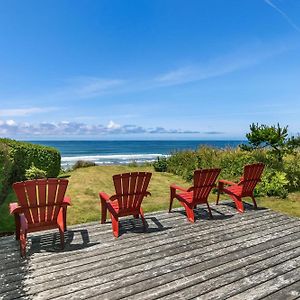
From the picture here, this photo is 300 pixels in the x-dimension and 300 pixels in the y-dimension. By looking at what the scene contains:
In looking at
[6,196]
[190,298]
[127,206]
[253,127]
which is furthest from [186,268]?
[253,127]

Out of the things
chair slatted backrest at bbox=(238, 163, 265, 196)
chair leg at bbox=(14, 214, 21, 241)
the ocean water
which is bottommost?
the ocean water

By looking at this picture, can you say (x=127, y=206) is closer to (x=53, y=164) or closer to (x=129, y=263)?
(x=129, y=263)

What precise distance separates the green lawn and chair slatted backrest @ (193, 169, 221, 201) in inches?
80.6

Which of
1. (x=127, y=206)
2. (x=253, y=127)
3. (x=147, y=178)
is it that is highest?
(x=253, y=127)

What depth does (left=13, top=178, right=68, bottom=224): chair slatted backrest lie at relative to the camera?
4172 mm

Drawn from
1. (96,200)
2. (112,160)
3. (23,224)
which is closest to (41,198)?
(23,224)

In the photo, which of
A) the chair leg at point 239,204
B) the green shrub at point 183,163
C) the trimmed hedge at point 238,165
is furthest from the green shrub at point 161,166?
the chair leg at point 239,204

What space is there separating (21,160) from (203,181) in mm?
8111

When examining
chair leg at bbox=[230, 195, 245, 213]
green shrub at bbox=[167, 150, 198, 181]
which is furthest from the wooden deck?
green shrub at bbox=[167, 150, 198, 181]

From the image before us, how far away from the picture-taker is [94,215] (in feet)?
23.1

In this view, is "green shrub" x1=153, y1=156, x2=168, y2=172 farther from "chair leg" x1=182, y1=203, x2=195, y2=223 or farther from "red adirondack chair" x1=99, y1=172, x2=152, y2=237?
"red adirondack chair" x1=99, y1=172, x2=152, y2=237

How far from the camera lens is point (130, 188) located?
5.05 metres

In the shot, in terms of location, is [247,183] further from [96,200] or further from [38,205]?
[96,200]

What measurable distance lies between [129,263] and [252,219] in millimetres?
3196
